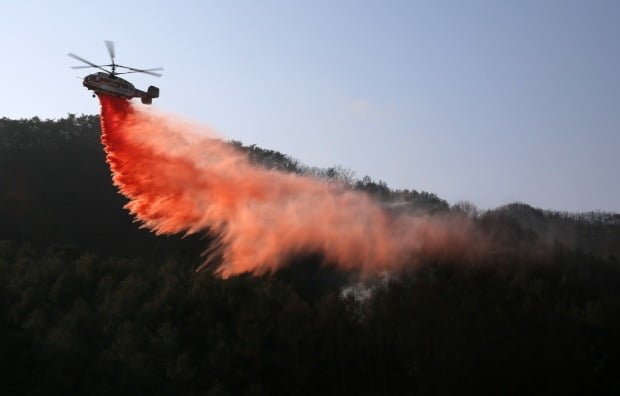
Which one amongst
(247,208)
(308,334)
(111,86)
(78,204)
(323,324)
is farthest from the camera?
(78,204)

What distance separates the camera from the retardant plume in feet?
172

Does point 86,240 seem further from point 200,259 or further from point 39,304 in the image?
point 39,304

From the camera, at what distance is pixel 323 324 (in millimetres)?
53062

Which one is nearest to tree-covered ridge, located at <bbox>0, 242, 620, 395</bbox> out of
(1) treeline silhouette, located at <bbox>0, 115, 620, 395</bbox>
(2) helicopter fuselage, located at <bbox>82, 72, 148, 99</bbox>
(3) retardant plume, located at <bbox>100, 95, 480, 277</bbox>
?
(1) treeline silhouette, located at <bbox>0, 115, 620, 395</bbox>

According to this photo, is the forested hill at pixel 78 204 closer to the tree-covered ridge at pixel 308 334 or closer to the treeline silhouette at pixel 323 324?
the treeline silhouette at pixel 323 324

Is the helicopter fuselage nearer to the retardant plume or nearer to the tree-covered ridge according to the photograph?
the retardant plume

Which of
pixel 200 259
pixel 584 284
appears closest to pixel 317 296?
pixel 200 259

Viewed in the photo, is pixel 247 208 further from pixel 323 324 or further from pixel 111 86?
pixel 111 86

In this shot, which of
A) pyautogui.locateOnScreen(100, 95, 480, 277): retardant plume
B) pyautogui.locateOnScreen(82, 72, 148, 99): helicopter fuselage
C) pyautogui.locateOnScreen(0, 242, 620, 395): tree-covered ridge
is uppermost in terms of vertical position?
pyautogui.locateOnScreen(82, 72, 148, 99): helicopter fuselage

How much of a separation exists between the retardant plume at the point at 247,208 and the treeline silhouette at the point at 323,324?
1.55m

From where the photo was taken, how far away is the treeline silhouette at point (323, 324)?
48.1m

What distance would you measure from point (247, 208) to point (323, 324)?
8887 mm

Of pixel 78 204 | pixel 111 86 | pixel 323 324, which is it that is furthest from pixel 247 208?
pixel 78 204

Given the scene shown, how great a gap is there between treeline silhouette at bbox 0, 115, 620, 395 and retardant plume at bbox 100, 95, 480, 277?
1.55 metres
